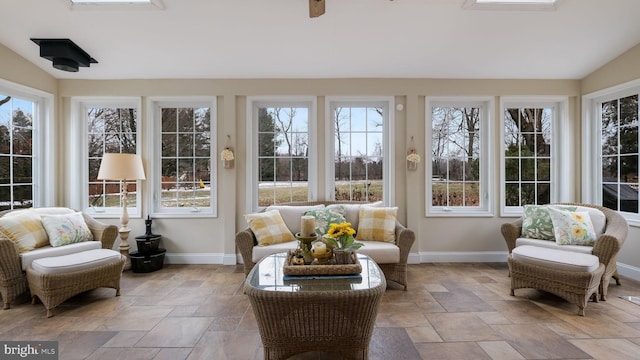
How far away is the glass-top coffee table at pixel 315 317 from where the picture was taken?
6.14 ft

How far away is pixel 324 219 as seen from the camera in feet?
11.7

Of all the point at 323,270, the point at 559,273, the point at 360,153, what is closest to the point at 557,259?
the point at 559,273

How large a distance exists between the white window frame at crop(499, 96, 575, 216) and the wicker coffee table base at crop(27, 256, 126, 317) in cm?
474

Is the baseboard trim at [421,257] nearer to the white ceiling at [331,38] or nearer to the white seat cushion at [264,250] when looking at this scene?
the white seat cushion at [264,250]

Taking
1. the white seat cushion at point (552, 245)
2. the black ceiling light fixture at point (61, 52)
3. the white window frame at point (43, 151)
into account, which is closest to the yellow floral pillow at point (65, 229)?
the white window frame at point (43, 151)

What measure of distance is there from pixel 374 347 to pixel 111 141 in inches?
166

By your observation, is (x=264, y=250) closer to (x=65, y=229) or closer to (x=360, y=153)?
(x=360, y=153)

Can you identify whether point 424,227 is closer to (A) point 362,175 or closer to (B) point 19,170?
(A) point 362,175

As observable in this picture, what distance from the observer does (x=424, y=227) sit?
426 cm

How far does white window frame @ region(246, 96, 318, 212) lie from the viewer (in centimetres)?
420

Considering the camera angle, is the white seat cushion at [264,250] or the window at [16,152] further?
the window at [16,152]

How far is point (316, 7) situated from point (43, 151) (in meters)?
3.90

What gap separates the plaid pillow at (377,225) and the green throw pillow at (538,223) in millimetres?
1549

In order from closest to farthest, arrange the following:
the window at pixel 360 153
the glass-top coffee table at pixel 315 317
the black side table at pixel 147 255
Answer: the glass-top coffee table at pixel 315 317, the black side table at pixel 147 255, the window at pixel 360 153
